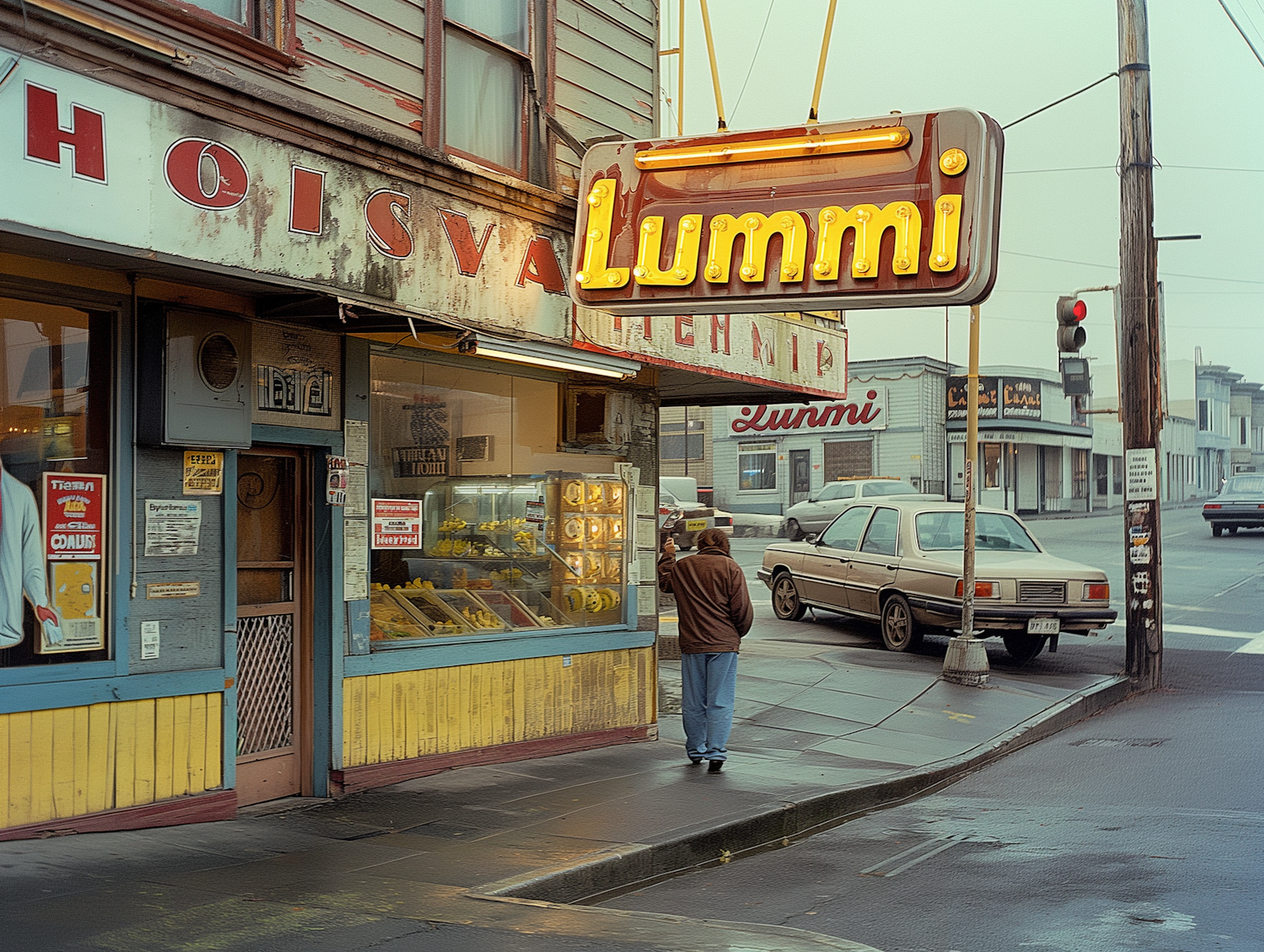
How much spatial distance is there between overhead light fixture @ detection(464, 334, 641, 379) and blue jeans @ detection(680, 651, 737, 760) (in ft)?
7.41

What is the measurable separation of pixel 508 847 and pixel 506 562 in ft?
10.7

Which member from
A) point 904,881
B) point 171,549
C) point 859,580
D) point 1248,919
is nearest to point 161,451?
point 171,549

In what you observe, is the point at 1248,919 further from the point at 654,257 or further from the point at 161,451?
the point at 161,451

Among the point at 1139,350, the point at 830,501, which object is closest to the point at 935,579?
the point at 1139,350

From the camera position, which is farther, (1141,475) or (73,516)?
(1141,475)

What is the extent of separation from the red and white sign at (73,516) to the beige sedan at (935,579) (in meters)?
10.1

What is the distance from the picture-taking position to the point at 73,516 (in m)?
6.40

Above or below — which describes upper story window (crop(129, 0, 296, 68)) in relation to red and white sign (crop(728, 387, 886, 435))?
below

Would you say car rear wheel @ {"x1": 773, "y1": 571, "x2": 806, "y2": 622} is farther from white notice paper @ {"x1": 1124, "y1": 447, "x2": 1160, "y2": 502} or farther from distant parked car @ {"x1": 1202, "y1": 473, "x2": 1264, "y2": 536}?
distant parked car @ {"x1": 1202, "y1": 473, "x2": 1264, "y2": 536}

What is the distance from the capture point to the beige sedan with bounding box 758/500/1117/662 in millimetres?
14055

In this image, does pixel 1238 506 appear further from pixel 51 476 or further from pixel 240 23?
pixel 51 476

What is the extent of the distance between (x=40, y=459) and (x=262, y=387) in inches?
57.3

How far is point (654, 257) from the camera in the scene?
26.7 ft

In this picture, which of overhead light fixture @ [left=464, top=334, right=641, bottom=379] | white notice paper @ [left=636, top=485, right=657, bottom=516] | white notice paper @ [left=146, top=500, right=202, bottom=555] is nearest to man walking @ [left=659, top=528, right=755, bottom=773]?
white notice paper @ [left=636, top=485, right=657, bottom=516]
